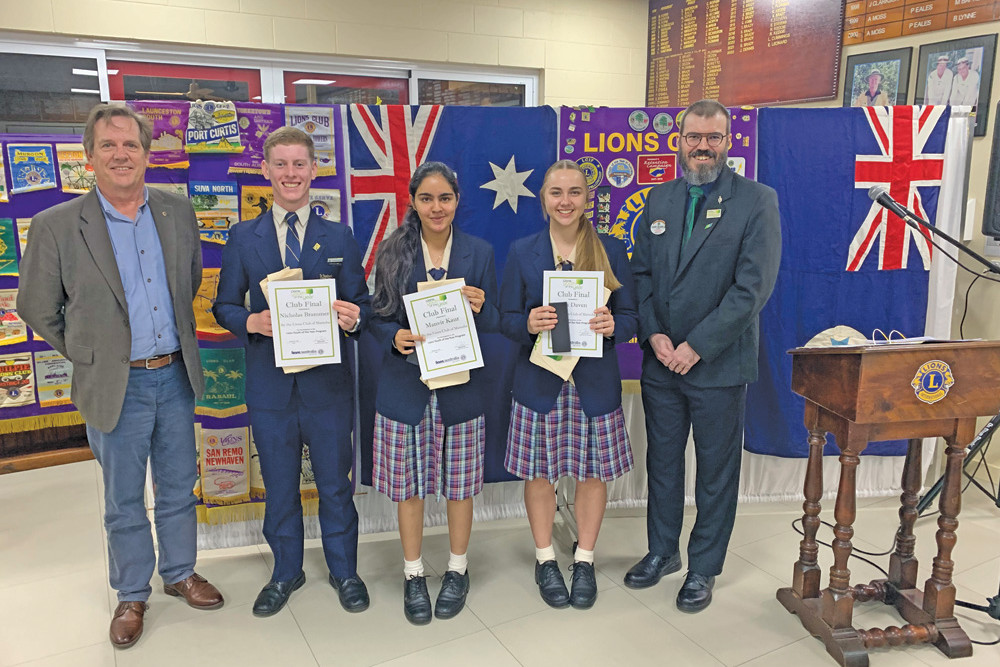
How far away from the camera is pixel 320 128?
2.77 metres

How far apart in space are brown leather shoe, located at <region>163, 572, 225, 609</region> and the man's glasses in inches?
93.4

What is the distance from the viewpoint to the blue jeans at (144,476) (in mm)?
2295

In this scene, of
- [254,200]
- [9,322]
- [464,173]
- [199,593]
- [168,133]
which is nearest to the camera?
[199,593]

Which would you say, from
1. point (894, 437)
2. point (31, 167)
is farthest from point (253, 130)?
point (894, 437)

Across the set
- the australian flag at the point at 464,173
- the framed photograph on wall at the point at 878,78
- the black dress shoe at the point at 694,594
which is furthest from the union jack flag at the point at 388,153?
the framed photograph on wall at the point at 878,78

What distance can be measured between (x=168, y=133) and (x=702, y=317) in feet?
6.98

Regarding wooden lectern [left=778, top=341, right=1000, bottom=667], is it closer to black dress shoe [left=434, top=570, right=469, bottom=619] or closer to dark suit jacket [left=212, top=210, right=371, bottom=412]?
black dress shoe [left=434, top=570, right=469, bottom=619]

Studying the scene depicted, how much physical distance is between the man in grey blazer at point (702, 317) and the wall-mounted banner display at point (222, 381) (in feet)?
5.33

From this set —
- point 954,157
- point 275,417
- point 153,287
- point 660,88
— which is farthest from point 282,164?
point 660,88

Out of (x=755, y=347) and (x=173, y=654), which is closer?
(x=173, y=654)

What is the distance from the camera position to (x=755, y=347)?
2.44m

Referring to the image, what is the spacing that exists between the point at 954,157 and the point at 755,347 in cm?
166

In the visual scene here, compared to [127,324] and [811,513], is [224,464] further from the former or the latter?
[811,513]

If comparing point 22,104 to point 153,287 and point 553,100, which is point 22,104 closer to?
point 153,287
